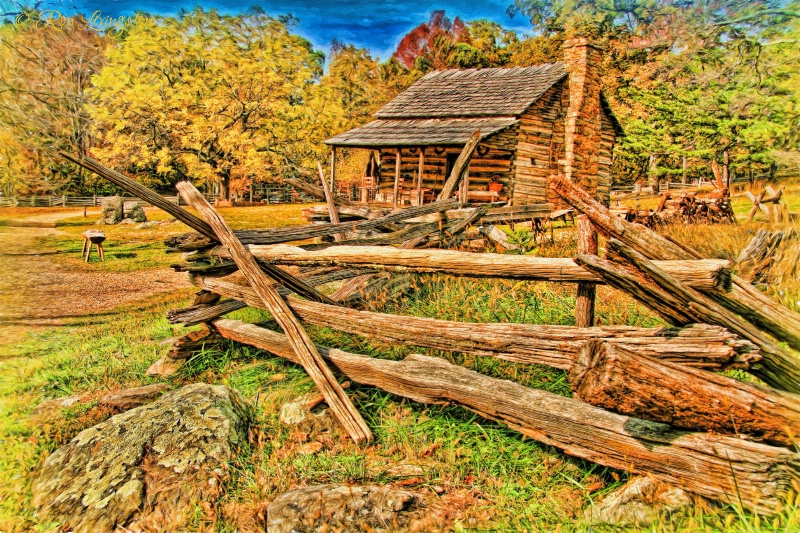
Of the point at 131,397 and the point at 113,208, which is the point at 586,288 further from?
the point at 113,208

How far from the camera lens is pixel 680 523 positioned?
1.95m

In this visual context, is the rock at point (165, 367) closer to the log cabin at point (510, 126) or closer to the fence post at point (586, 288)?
the fence post at point (586, 288)

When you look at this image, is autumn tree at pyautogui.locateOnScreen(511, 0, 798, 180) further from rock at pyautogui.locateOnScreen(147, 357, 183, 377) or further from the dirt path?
the dirt path

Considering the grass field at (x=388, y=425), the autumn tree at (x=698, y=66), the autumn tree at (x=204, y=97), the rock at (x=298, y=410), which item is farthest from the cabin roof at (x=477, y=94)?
the rock at (x=298, y=410)

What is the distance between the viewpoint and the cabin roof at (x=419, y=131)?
11.0 meters

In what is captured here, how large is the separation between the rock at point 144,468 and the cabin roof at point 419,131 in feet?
28.1

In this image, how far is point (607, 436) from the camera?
2234mm

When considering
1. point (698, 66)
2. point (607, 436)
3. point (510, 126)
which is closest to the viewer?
point (607, 436)

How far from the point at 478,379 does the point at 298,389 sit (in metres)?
1.55

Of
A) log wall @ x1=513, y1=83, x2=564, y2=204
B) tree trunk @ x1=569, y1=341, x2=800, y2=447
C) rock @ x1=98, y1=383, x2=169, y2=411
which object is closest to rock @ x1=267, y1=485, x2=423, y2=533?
tree trunk @ x1=569, y1=341, x2=800, y2=447

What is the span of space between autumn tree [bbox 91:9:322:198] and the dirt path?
1.23m

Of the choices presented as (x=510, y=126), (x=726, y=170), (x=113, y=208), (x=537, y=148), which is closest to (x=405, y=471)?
(x=726, y=170)

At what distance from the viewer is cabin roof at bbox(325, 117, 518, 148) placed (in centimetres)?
1102

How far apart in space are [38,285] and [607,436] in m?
6.01
